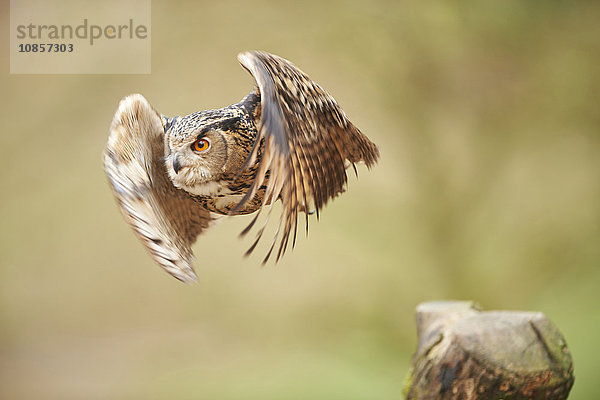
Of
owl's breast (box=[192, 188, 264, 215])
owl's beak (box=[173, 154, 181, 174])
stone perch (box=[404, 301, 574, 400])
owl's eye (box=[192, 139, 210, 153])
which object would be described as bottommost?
Result: stone perch (box=[404, 301, 574, 400])

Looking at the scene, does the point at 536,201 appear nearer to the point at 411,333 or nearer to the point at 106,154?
the point at 411,333

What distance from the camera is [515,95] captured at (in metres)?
2.40

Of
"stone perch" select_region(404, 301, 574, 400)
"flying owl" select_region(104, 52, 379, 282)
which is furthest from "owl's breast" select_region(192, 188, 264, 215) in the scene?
"stone perch" select_region(404, 301, 574, 400)

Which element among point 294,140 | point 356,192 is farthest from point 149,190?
point 356,192

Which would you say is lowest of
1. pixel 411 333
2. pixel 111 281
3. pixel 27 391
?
pixel 27 391

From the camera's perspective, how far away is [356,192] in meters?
2.49

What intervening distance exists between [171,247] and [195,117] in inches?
8.2

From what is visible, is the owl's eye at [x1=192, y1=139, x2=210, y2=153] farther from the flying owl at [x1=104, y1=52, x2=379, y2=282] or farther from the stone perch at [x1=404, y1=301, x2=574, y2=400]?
the stone perch at [x1=404, y1=301, x2=574, y2=400]

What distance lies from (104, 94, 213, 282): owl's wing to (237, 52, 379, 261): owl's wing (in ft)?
0.46

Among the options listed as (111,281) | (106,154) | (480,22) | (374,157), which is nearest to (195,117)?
(106,154)

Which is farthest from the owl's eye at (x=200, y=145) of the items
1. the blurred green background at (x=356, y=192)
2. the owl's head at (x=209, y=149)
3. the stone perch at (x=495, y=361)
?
the blurred green background at (x=356, y=192)

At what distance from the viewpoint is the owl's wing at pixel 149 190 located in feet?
2.48

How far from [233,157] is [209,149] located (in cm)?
4

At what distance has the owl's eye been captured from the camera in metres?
0.81
